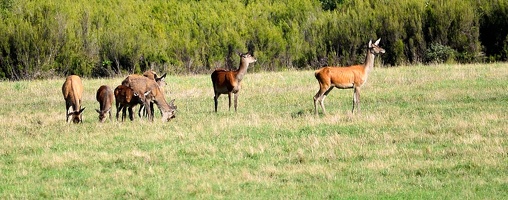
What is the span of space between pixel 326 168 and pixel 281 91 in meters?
12.8

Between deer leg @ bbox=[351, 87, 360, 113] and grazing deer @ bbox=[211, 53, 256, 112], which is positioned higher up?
grazing deer @ bbox=[211, 53, 256, 112]

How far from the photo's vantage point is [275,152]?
44.7 feet

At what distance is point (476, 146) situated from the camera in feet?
43.6

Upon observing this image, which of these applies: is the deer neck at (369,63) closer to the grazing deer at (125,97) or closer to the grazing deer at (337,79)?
the grazing deer at (337,79)

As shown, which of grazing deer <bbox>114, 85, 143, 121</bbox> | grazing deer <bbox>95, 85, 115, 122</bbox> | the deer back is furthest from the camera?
the deer back

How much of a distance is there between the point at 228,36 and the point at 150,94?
2331cm

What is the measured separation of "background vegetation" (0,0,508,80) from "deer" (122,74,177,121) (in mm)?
18474

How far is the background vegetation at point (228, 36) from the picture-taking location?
37281 millimetres

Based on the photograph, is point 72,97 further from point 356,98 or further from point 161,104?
point 356,98

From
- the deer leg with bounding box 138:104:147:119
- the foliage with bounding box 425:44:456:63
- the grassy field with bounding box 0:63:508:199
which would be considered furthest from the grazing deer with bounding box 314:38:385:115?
the foliage with bounding box 425:44:456:63

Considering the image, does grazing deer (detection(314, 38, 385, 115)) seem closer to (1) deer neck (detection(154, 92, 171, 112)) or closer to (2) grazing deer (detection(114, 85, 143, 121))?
(1) deer neck (detection(154, 92, 171, 112))

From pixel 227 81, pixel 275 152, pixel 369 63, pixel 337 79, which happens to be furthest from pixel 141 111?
pixel 275 152

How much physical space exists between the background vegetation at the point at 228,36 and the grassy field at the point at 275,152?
15967 mm

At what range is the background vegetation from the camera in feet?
122
